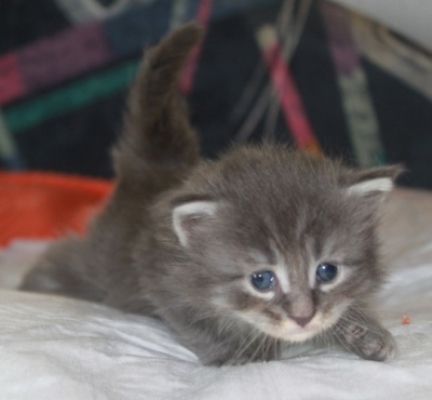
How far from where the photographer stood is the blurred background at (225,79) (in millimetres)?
3236

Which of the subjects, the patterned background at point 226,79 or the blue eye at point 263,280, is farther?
the patterned background at point 226,79

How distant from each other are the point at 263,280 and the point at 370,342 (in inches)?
9.6

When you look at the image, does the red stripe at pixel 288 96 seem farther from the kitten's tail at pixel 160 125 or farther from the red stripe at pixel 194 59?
the kitten's tail at pixel 160 125

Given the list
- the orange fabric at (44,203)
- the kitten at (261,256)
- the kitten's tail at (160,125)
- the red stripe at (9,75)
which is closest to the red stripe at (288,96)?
the orange fabric at (44,203)

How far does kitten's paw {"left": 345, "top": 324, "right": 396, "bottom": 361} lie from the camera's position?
1577 mm

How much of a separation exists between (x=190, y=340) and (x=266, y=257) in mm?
305

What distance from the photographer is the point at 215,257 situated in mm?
1661

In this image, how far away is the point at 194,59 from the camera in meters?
3.29

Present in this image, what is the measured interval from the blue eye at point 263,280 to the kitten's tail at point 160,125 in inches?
20.4

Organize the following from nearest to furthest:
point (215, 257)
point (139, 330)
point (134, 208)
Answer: point (215, 257) → point (139, 330) → point (134, 208)

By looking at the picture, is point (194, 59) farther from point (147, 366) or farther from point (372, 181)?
point (147, 366)

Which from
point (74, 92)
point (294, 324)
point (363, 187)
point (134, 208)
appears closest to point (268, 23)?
point (74, 92)

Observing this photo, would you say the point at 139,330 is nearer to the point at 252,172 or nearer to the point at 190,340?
the point at 190,340

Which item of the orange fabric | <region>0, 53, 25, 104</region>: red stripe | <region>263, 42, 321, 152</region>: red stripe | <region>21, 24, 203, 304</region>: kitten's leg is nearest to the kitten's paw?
<region>21, 24, 203, 304</region>: kitten's leg
